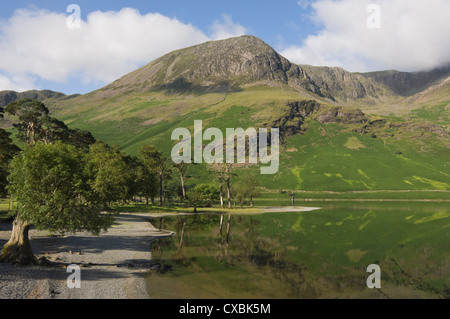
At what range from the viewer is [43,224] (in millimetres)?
31156

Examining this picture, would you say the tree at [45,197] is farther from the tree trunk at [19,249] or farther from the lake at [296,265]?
the lake at [296,265]

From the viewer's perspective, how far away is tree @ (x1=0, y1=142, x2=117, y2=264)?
3080 centimetres

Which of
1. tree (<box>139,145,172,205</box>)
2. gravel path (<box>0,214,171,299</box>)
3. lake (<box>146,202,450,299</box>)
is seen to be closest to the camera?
gravel path (<box>0,214,171,299</box>)

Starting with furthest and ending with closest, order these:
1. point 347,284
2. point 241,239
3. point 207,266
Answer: point 241,239 < point 207,266 < point 347,284

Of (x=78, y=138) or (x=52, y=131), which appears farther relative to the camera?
(x=78, y=138)

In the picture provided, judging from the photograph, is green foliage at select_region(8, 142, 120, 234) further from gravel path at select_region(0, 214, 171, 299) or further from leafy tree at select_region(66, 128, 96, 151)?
leafy tree at select_region(66, 128, 96, 151)

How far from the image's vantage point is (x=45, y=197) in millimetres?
31094

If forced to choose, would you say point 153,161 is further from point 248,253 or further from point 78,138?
point 248,253

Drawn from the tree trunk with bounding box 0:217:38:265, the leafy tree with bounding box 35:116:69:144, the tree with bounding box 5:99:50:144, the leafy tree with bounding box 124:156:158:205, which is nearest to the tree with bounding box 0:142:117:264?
the tree trunk with bounding box 0:217:38:265

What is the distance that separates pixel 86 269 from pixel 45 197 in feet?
28.6

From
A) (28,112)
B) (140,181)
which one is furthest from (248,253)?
(28,112)
